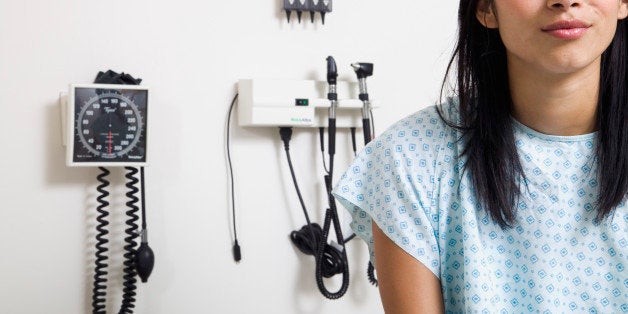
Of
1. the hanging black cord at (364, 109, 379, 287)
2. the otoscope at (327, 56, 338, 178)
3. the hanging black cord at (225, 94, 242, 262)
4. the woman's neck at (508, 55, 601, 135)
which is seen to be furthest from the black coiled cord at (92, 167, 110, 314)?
the woman's neck at (508, 55, 601, 135)

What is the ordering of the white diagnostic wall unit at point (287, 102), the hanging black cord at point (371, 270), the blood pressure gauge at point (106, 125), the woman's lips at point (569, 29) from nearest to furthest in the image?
the woman's lips at point (569, 29) → the blood pressure gauge at point (106, 125) → the white diagnostic wall unit at point (287, 102) → the hanging black cord at point (371, 270)

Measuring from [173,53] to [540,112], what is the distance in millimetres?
958

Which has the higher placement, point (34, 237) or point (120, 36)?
point (120, 36)

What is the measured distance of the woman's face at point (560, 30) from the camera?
1005 millimetres

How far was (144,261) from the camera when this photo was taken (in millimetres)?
1679

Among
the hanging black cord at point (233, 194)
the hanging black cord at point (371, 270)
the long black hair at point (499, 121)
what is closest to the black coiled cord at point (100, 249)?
the hanging black cord at point (233, 194)

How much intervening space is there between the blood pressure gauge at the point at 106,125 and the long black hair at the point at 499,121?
2.50ft

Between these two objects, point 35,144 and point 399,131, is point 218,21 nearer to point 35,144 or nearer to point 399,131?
point 35,144

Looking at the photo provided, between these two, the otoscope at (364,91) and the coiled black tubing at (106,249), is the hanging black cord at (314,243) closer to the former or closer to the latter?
the otoscope at (364,91)

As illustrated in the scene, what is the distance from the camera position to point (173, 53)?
5.76 feet

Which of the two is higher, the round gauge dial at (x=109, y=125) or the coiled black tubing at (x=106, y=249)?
the round gauge dial at (x=109, y=125)

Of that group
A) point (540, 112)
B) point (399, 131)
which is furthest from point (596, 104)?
point (399, 131)

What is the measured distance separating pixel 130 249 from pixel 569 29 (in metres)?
1.13

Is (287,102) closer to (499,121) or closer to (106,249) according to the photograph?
(106,249)
